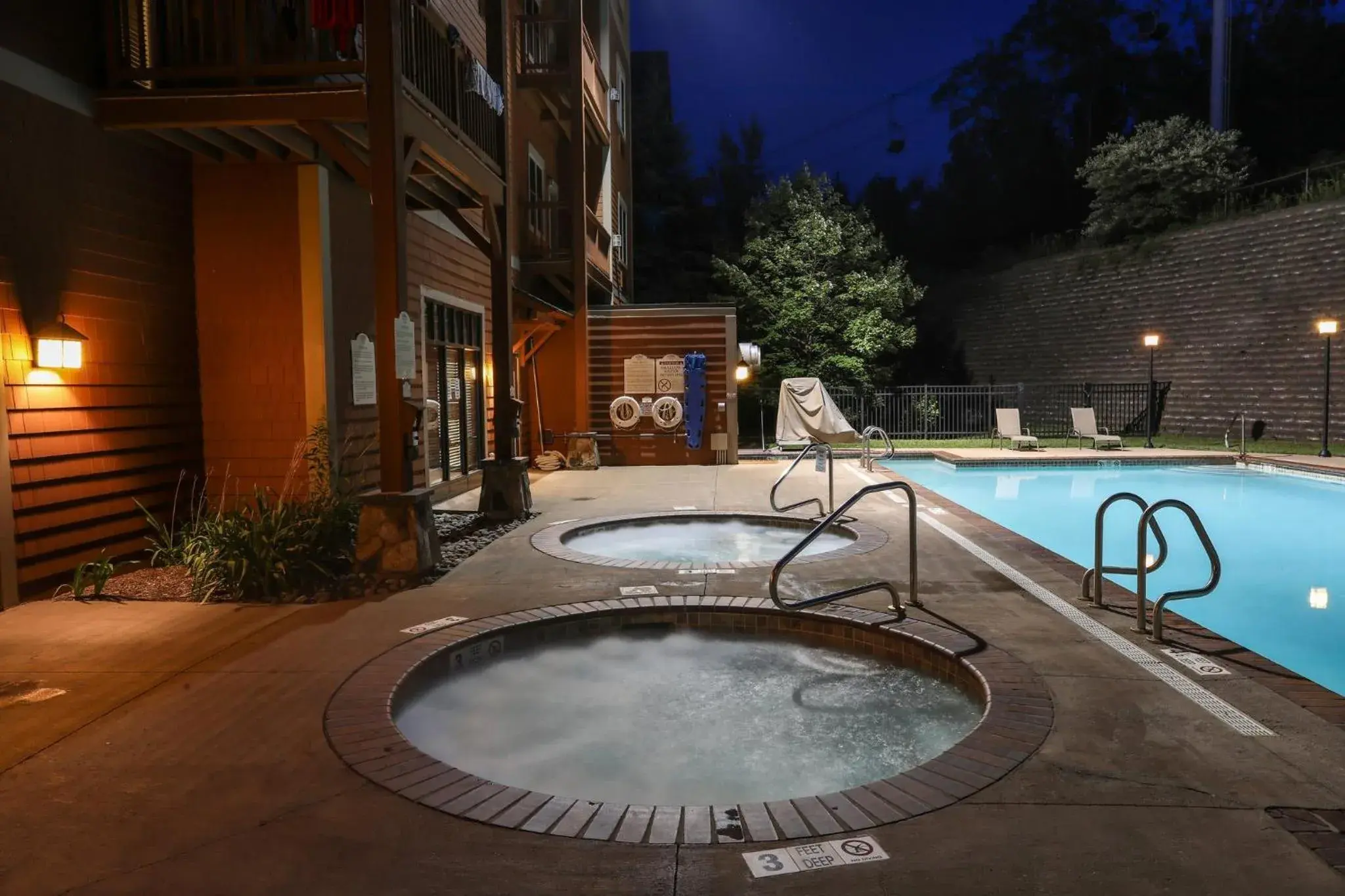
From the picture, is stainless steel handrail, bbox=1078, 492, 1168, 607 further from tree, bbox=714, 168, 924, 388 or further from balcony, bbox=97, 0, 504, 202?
tree, bbox=714, 168, 924, 388

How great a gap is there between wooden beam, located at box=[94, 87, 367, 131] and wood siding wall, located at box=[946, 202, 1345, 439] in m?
19.0

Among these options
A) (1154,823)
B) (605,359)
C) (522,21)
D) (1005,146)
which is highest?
(1005,146)

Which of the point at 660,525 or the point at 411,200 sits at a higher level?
the point at 411,200

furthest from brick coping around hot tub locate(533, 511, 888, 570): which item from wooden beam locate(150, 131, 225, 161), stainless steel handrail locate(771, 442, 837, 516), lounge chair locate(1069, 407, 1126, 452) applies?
lounge chair locate(1069, 407, 1126, 452)

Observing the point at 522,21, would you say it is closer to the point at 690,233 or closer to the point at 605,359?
the point at 605,359

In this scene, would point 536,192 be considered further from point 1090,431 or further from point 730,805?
point 730,805

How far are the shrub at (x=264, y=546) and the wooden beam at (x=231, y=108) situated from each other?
266 cm

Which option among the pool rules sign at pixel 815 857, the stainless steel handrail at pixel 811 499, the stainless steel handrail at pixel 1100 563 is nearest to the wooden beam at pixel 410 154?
the stainless steel handrail at pixel 811 499

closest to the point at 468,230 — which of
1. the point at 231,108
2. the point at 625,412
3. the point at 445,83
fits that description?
the point at 445,83

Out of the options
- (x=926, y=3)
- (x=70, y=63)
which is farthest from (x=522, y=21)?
(x=926, y=3)

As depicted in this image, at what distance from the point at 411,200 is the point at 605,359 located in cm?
609

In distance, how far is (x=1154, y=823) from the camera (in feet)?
8.42

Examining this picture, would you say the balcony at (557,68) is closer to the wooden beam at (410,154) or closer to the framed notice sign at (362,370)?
the framed notice sign at (362,370)

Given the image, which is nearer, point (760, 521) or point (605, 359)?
point (760, 521)
